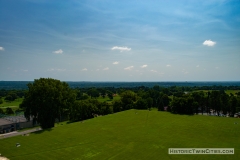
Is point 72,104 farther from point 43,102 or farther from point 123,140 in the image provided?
point 123,140

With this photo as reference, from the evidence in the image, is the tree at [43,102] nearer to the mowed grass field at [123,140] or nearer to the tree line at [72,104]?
the tree line at [72,104]

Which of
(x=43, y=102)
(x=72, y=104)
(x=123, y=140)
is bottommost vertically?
(x=123, y=140)

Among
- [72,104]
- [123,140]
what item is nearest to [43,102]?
[72,104]

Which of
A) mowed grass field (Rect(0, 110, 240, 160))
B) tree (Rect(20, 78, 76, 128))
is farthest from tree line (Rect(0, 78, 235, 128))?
mowed grass field (Rect(0, 110, 240, 160))

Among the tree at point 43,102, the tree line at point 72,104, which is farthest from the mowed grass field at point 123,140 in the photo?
the tree line at point 72,104

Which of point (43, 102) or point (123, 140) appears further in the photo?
point (43, 102)

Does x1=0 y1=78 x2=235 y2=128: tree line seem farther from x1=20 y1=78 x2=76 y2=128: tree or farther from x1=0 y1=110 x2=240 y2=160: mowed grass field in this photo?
x1=0 y1=110 x2=240 y2=160: mowed grass field

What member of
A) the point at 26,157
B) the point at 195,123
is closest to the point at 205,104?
the point at 195,123

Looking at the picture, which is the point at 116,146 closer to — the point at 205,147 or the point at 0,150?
the point at 205,147
